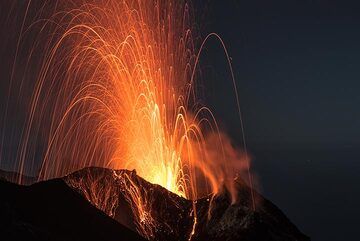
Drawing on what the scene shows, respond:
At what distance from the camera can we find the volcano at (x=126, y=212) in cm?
3959

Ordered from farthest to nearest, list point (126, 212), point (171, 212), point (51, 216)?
point (171, 212), point (126, 212), point (51, 216)

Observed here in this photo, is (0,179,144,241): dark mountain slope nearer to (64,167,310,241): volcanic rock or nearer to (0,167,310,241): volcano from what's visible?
(0,167,310,241): volcano

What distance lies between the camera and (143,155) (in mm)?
54719

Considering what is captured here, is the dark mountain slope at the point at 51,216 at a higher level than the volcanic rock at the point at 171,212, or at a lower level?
higher

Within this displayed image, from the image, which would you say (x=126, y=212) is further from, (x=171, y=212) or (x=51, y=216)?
(x=51, y=216)

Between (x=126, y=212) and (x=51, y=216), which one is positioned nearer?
(x=51, y=216)

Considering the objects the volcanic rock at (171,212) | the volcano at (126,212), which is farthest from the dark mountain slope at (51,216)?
the volcanic rock at (171,212)

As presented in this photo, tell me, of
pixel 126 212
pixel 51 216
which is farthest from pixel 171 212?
pixel 51 216

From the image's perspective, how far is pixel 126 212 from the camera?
4894 centimetres

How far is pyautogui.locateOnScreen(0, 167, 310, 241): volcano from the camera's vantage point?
39594 millimetres

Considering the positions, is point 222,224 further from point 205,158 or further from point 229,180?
point 205,158

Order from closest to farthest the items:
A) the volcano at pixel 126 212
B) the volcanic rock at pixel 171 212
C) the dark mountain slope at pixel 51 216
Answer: the dark mountain slope at pixel 51 216, the volcano at pixel 126 212, the volcanic rock at pixel 171 212

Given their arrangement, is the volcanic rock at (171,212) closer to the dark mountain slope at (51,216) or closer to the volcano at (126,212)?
the volcano at (126,212)

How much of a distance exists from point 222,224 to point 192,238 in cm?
368
